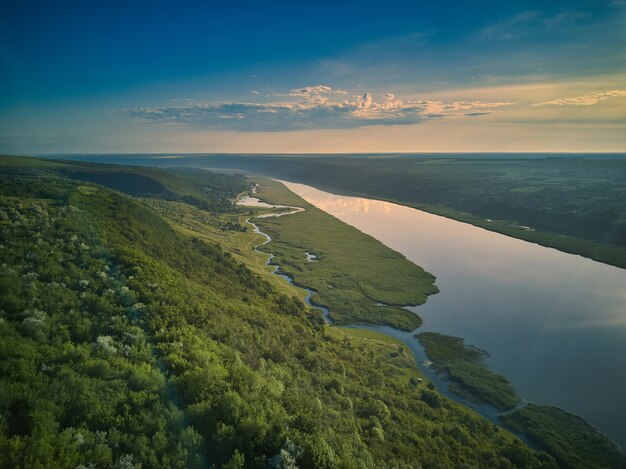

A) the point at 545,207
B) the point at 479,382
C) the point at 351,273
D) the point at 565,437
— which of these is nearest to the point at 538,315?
the point at 479,382

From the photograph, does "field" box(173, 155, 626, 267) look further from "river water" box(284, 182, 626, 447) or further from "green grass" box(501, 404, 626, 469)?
"green grass" box(501, 404, 626, 469)

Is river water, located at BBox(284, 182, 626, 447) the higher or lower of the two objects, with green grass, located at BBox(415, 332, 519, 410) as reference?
higher

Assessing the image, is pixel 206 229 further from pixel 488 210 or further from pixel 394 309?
pixel 488 210

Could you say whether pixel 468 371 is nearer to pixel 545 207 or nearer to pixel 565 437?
pixel 565 437

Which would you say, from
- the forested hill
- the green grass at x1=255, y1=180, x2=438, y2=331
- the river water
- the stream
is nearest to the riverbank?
the stream

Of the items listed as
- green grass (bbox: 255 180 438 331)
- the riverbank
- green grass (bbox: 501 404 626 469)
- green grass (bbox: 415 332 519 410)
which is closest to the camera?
green grass (bbox: 501 404 626 469)
